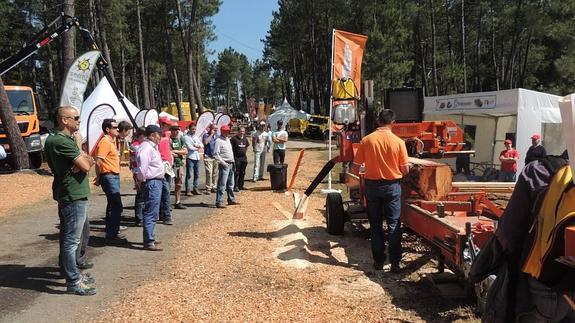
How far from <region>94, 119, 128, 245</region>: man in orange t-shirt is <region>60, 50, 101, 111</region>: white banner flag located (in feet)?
14.8

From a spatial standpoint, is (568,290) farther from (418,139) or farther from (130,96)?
(130,96)

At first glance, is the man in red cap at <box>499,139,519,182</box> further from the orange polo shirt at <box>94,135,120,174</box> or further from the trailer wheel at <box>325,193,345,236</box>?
the orange polo shirt at <box>94,135,120,174</box>

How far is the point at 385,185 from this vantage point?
6125mm

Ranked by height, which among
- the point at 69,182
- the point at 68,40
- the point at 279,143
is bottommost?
the point at 279,143

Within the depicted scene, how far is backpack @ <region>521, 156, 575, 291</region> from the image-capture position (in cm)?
218

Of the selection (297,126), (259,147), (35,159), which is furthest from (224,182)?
(297,126)

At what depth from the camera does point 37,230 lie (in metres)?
8.65

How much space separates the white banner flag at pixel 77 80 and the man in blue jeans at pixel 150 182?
4.96 metres

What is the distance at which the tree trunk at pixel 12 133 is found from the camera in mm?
16375

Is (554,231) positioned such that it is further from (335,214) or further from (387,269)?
(335,214)

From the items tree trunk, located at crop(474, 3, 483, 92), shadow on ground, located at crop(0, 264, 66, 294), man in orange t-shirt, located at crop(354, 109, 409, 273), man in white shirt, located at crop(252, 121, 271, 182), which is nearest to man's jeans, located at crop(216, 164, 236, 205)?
man in white shirt, located at crop(252, 121, 271, 182)

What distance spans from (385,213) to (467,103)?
41.0 ft

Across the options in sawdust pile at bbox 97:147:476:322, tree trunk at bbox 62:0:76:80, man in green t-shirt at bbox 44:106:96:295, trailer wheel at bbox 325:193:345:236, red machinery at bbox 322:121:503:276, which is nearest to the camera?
red machinery at bbox 322:121:503:276

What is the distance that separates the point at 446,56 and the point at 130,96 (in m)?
38.2
